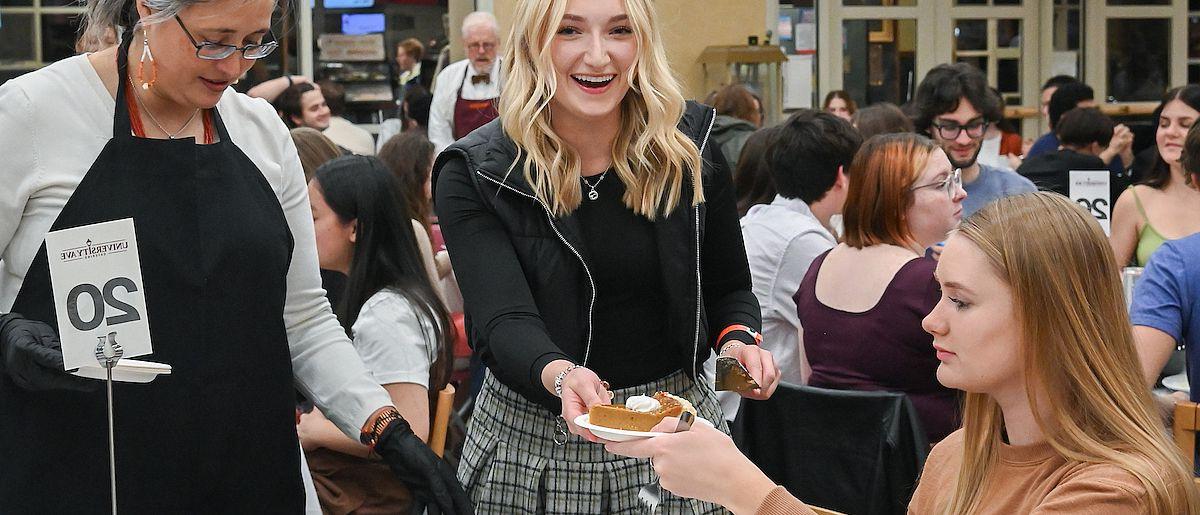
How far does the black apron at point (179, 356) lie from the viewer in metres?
1.83

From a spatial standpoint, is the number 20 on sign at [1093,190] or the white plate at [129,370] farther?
the number 20 on sign at [1093,190]

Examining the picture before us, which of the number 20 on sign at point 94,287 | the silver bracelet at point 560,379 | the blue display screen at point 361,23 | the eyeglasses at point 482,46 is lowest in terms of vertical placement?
the silver bracelet at point 560,379

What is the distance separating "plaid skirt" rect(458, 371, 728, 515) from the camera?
6.93ft

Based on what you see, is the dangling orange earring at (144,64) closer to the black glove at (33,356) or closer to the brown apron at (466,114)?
the black glove at (33,356)

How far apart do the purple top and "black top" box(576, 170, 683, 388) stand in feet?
3.81

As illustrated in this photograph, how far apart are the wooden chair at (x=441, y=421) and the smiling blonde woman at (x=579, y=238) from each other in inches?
25.1

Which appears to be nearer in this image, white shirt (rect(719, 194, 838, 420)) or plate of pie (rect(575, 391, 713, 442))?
plate of pie (rect(575, 391, 713, 442))

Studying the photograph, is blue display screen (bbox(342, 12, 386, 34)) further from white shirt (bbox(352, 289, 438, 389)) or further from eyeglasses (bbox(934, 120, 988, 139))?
white shirt (bbox(352, 289, 438, 389))

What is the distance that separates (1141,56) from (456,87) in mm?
8016

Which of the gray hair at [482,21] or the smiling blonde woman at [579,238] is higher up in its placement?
the gray hair at [482,21]

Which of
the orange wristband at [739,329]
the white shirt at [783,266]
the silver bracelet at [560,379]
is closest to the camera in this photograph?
the silver bracelet at [560,379]

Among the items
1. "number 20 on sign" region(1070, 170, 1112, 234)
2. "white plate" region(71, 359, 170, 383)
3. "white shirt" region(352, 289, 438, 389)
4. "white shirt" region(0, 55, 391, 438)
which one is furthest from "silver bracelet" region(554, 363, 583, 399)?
"number 20 on sign" region(1070, 170, 1112, 234)

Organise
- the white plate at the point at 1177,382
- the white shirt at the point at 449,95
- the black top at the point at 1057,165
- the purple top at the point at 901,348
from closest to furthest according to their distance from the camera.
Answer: the purple top at the point at 901,348 < the white plate at the point at 1177,382 < the black top at the point at 1057,165 < the white shirt at the point at 449,95

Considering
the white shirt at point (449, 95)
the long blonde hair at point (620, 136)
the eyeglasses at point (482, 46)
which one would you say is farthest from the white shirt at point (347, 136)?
the long blonde hair at point (620, 136)
